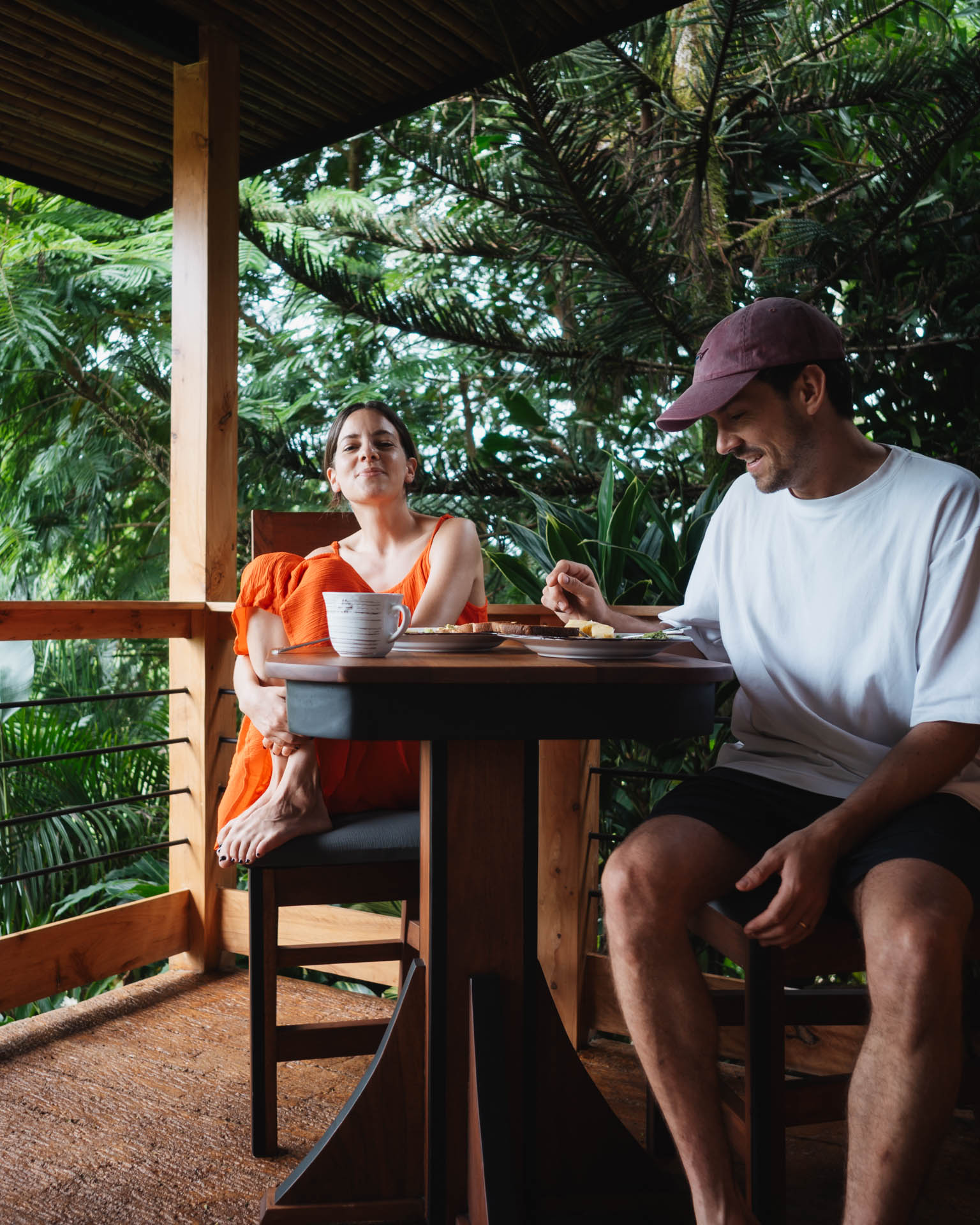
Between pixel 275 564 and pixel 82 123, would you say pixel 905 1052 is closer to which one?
pixel 275 564

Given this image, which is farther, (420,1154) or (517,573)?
(517,573)

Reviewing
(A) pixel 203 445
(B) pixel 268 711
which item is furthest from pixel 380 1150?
(A) pixel 203 445

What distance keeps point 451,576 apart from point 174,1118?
1.13 metres

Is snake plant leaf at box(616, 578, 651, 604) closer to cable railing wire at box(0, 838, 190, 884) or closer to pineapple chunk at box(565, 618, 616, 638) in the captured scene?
pineapple chunk at box(565, 618, 616, 638)

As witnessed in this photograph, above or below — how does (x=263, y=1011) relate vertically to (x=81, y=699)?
below

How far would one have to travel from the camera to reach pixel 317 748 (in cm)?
165

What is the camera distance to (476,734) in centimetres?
108

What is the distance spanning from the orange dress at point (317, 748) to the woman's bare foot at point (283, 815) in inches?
2.4

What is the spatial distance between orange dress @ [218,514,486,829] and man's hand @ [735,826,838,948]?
2.42 ft

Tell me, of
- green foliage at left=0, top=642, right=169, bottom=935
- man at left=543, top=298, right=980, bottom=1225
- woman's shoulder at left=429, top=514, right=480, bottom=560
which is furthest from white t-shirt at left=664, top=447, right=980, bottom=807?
green foliage at left=0, top=642, right=169, bottom=935

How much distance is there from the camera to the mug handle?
123 cm

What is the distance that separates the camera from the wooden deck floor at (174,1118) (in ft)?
4.92

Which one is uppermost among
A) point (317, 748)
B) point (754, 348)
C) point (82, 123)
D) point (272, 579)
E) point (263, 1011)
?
point (82, 123)

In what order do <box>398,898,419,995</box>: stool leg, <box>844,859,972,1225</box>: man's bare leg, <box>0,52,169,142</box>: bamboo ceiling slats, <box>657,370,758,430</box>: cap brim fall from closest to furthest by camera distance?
1. <box>844,859,972,1225</box>: man's bare leg
2. <box>657,370,758,430</box>: cap brim
3. <box>398,898,419,995</box>: stool leg
4. <box>0,52,169,142</box>: bamboo ceiling slats
